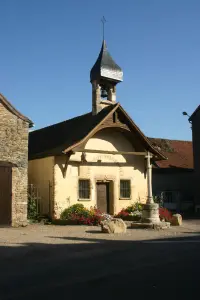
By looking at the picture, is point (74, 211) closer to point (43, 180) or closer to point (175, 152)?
point (43, 180)

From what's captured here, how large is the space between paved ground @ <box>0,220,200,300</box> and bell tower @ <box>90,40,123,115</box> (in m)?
11.7

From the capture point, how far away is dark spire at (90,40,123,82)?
22875 mm

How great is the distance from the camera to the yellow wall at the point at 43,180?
1970 centimetres

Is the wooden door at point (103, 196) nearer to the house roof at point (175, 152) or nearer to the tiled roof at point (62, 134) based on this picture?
the tiled roof at point (62, 134)

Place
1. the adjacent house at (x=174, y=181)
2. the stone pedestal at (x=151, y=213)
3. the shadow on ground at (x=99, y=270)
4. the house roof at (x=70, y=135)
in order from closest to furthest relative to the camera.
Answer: the shadow on ground at (x=99, y=270)
the stone pedestal at (x=151, y=213)
the house roof at (x=70, y=135)
the adjacent house at (x=174, y=181)

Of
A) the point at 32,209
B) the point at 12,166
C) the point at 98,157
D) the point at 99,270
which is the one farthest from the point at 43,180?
the point at 99,270

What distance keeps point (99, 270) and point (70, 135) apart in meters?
15.1

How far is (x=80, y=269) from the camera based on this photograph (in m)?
7.44

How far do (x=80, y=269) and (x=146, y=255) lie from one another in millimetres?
2185

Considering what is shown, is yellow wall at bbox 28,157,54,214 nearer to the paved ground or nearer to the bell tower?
the bell tower

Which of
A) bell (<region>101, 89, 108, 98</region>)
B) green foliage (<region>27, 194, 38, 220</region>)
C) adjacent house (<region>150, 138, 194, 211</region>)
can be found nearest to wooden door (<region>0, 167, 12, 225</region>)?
green foliage (<region>27, 194, 38, 220</region>)

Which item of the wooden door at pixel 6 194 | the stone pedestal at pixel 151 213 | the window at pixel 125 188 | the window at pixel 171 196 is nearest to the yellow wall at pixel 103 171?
the window at pixel 125 188

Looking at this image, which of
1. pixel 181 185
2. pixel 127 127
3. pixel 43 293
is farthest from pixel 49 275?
pixel 181 185

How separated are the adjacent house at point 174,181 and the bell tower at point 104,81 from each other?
6.80 m
